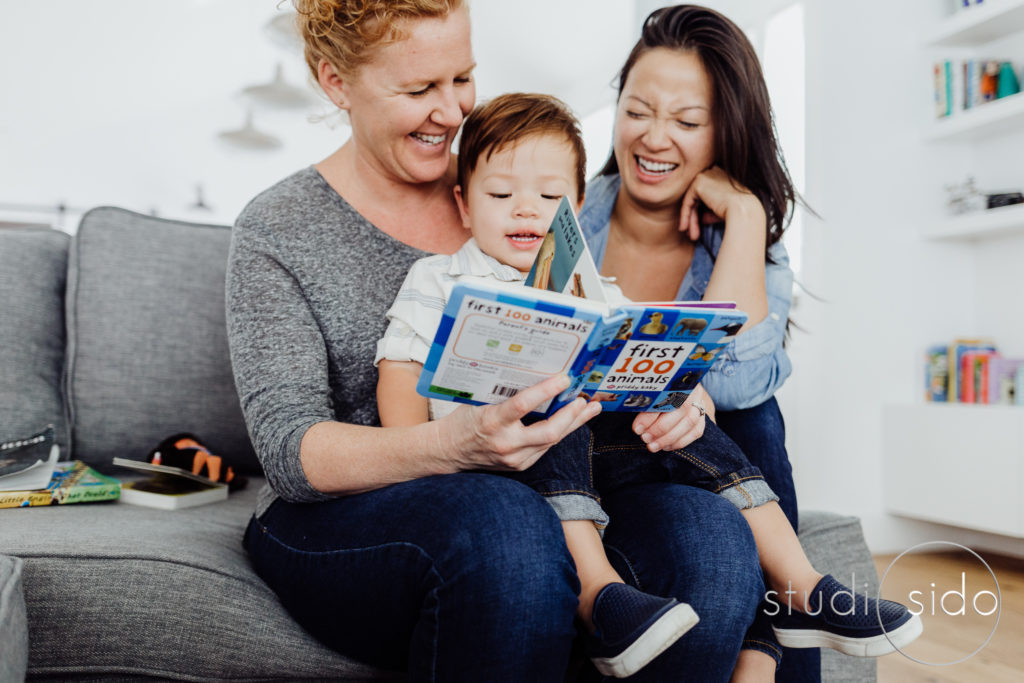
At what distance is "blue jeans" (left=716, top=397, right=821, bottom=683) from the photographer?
1.12 m

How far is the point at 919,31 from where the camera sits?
3.22m

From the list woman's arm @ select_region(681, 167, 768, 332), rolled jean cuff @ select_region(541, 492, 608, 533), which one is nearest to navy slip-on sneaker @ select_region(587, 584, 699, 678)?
rolled jean cuff @ select_region(541, 492, 608, 533)

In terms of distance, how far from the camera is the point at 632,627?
0.83m

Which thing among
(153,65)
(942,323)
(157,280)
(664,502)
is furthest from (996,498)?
(153,65)

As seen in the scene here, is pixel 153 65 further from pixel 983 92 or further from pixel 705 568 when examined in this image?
pixel 705 568

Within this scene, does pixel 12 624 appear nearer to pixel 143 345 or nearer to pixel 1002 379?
pixel 143 345

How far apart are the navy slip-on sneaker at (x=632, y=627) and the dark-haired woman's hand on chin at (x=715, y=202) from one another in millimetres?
764

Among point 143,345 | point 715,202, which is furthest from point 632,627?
point 143,345

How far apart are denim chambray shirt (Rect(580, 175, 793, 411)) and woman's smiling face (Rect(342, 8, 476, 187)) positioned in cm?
42

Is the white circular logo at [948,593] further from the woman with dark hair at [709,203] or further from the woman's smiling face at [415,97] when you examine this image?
the woman's smiling face at [415,97]

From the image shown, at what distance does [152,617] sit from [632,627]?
59 centimetres

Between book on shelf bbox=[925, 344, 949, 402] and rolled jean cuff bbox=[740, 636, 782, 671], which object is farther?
book on shelf bbox=[925, 344, 949, 402]

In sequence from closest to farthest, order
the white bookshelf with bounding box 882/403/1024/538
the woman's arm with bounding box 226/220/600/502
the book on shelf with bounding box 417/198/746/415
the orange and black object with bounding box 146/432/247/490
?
the book on shelf with bounding box 417/198/746/415 < the woman's arm with bounding box 226/220/600/502 < the orange and black object with bounding box 146/432/247/490 < the white bookshelf with bounding box 882/403/1024/538

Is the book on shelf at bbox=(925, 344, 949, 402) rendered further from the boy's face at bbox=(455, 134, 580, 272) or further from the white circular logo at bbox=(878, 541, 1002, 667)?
the boy's face at bbox=(455, 134, 580, 272)
